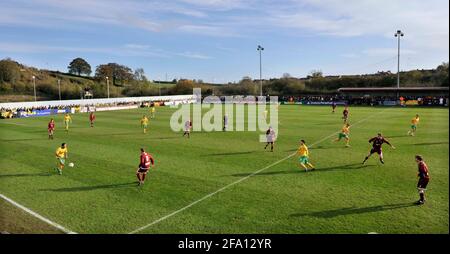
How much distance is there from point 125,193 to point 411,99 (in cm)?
6368

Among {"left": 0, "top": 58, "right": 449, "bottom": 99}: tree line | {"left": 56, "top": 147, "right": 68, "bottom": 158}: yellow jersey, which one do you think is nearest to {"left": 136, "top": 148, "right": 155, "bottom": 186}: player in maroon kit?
{"left": 56, "top": 147, "right": 68, "bottom": 158}: yellow jersey

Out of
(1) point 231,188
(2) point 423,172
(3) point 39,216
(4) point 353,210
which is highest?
(2) point 423,172

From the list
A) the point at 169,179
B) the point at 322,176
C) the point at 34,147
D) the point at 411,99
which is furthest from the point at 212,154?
the point at 411,99

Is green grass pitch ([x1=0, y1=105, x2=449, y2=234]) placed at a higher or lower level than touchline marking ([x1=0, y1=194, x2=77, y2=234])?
higher

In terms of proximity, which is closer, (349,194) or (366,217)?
(366,217)

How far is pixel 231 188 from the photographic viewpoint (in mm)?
14414

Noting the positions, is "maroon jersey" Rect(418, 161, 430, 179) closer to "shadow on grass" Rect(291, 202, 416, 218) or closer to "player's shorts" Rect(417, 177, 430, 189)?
"player's shorts" Rect(417, 177, 430, 189)

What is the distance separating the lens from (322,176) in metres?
16.0

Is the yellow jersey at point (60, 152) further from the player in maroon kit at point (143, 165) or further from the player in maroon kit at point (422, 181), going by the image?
the player in maroon kit at point (422, 181)

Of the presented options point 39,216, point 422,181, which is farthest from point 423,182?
point 39,216

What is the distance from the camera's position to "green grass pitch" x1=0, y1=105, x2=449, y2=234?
35.7 feet

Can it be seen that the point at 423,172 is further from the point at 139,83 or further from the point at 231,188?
the point at 139,83
